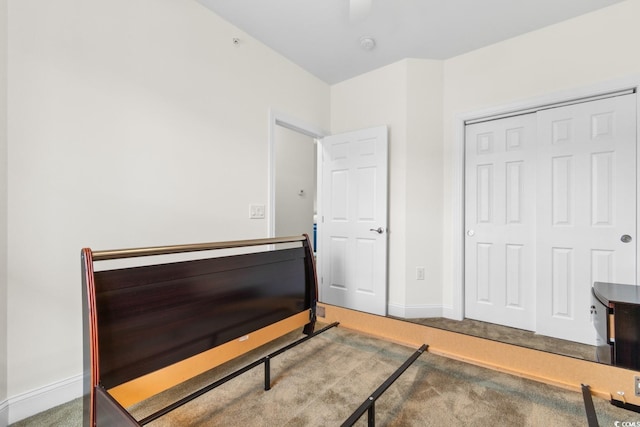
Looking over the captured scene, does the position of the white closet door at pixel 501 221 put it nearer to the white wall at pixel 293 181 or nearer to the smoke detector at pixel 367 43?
the smoke detector at pixel 367 43

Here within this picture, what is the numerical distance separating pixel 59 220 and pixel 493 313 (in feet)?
11.4

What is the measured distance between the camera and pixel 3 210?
1.39 meters

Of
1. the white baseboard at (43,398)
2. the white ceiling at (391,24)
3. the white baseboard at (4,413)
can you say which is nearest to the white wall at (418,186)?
the white ceiling at (391,24)

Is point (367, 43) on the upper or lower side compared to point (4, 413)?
upper

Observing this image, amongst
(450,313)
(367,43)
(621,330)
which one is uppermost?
(367,43)

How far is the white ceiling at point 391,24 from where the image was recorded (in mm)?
2201

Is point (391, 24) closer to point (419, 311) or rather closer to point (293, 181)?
point (293, 181)

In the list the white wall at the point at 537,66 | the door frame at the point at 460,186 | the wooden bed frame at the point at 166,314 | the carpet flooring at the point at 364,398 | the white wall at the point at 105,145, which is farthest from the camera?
the door frame at the point at 460,186

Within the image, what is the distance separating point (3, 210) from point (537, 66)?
3848 millimetres

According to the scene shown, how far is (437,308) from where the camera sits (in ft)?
9.74

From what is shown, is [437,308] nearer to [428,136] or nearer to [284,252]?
[428,136]

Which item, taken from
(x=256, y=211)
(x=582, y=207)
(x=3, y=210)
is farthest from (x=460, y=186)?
(x=3, y=210)

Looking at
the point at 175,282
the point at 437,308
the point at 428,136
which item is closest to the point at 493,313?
the point at 437,308

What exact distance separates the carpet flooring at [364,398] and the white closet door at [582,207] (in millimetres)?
1179
